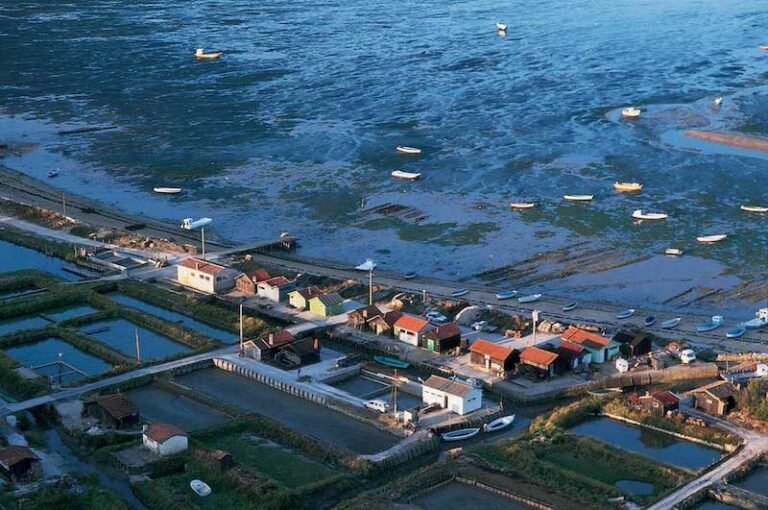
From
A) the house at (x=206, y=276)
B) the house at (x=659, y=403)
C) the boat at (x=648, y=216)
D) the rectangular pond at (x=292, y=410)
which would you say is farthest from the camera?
the boat at (x=648, y=216)

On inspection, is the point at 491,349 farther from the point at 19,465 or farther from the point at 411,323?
the point at 19,465

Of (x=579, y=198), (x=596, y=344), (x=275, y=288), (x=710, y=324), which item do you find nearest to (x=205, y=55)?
(x=579, y=198)

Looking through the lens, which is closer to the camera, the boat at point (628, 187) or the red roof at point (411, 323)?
the red roof at point (411, 323)

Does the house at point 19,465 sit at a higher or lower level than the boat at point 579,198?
higher

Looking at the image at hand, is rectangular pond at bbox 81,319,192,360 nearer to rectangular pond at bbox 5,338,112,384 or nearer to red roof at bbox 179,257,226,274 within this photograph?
rectangular pond at bbox 5,338,112,384

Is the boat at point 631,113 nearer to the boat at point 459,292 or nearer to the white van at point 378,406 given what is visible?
the boat at point 459,292

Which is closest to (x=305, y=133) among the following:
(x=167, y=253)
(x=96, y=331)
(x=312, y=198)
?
(x=312, y=198)

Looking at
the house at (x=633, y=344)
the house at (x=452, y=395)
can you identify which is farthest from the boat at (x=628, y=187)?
the house at (x=452, y=395)

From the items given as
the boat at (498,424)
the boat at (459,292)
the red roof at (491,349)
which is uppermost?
the red roof at (491,349)
